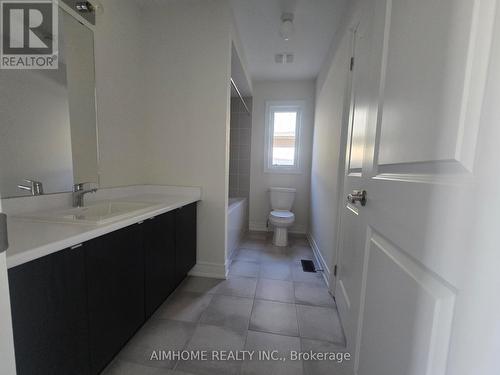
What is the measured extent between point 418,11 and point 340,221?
1385mm

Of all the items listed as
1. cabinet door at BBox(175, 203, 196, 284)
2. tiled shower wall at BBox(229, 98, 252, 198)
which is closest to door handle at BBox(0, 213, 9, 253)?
cabinet door at BBox(175, 203, 196, 284)

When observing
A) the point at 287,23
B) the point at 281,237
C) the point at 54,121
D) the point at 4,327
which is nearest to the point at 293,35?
the point at 287,23

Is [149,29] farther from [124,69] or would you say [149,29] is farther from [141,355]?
[141,355]

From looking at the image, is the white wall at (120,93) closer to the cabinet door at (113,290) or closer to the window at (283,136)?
the cabinet door at (113,290)

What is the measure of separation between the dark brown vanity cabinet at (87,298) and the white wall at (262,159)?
227 centimetres

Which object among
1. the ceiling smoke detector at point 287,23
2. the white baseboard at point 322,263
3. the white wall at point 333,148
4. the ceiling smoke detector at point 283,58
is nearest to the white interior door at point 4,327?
Answer: the white wall at point 333,148

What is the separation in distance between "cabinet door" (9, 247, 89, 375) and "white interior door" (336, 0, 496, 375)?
1152mm

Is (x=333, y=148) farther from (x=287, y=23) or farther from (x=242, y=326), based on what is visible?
(x=242, y=326)

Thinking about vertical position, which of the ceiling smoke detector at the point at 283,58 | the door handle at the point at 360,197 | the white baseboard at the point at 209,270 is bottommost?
the white baseboard at the point at 209,270

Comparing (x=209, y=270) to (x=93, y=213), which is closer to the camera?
(x=93, y=213)

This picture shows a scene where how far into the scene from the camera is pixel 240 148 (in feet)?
11.9

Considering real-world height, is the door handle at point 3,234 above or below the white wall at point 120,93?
below

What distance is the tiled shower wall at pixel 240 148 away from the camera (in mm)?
3568

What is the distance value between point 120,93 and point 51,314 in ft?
5.40
